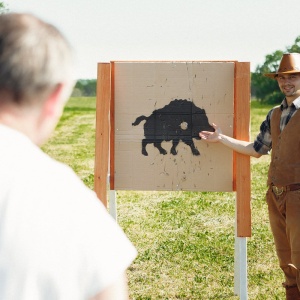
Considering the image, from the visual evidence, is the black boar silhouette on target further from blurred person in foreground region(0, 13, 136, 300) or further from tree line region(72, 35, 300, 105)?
tree line region(72, 35, 300, 105)

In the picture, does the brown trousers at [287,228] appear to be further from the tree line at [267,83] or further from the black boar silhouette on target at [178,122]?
the tree line at [267,83]

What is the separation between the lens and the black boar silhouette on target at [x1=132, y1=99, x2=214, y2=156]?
4.65 meters

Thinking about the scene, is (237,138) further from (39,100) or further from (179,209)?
(179,209)

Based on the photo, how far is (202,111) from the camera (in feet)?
15.3

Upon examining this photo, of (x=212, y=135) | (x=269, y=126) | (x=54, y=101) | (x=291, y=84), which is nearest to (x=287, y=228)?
(x=269, y=126)

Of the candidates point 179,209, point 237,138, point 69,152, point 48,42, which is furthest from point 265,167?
point 48,42

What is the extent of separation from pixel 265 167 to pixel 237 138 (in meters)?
8.02

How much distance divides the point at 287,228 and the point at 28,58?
347cm

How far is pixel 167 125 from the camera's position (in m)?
4.71

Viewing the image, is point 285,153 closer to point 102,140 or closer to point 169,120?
point 169,120

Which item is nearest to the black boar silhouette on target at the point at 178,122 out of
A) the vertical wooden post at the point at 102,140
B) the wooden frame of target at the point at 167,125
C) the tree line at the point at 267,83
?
the wooden frame of target at the point at 167,125

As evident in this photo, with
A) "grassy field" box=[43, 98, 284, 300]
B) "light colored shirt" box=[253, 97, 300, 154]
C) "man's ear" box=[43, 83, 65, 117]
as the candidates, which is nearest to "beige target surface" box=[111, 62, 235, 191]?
"light colored shirt" box=[253, 97, 300, 154]

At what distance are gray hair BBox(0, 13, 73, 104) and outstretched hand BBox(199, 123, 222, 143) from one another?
343 centimetres

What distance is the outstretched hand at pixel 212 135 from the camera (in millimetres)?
4594
